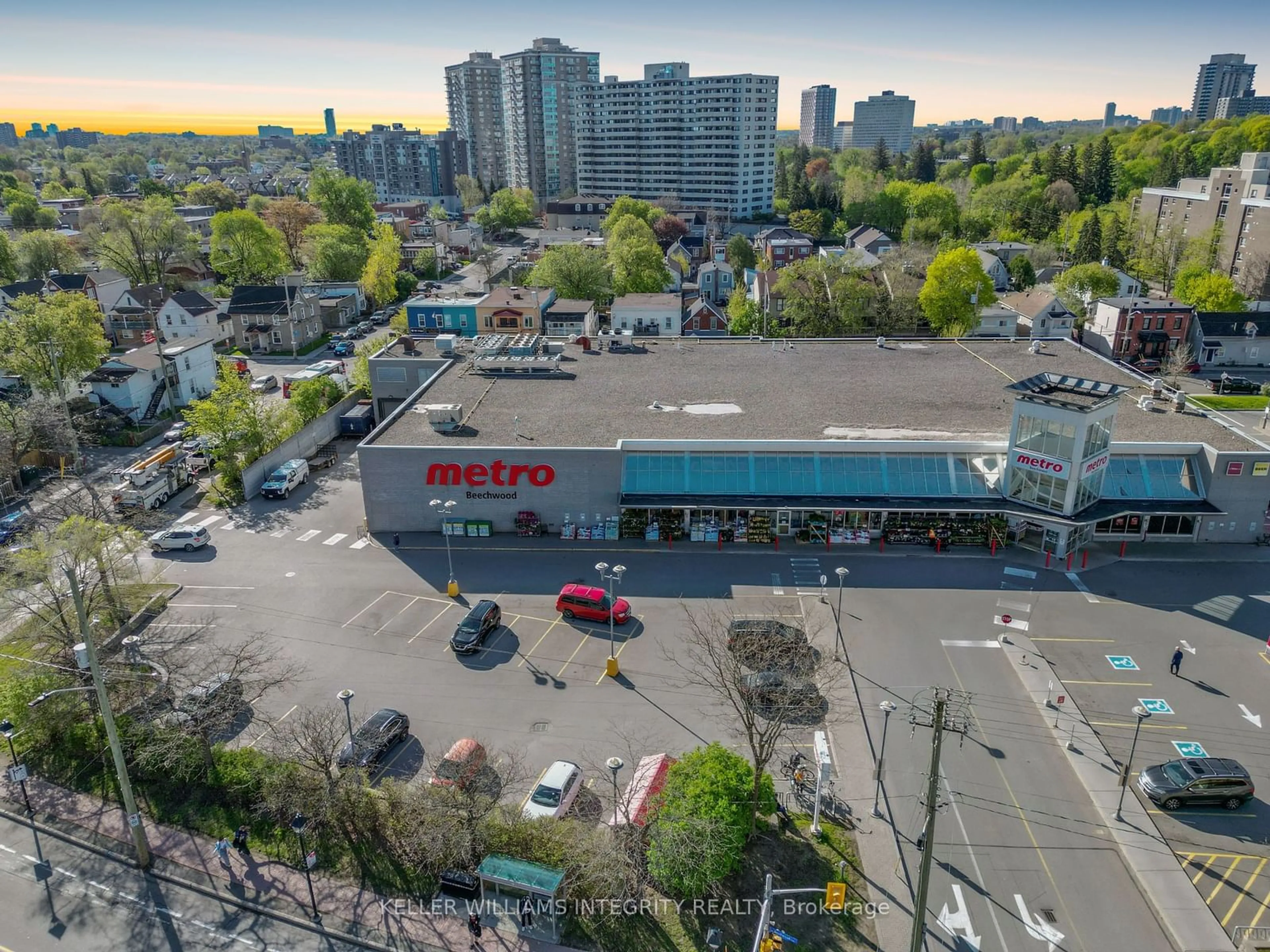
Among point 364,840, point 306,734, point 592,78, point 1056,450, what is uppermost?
point 592,78

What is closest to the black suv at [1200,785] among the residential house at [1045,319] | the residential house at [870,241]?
the residential house at [1045,319]

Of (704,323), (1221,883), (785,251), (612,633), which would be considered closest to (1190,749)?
(1221,883)

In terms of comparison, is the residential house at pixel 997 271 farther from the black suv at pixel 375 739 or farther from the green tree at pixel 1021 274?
the black suv at pixel 375 739

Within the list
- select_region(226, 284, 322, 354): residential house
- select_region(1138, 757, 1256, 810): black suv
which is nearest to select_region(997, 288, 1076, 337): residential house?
select_region(1138, 757, 1256, 810): black suv

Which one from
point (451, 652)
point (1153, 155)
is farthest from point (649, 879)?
point (1153, 155)

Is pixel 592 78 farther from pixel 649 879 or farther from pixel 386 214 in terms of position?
pixel 649 879
